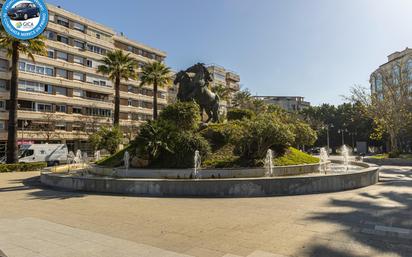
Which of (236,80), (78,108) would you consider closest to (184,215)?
(78,108)

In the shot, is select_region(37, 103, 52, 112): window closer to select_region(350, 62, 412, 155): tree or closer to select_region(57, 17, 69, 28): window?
select_region(57, 17, 69, 28): window

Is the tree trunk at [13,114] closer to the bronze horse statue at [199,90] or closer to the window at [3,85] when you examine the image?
the bronze horse statue at [199,90]

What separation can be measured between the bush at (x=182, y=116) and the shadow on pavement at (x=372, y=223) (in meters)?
9.02

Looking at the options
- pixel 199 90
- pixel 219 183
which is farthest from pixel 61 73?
pixel 219 183

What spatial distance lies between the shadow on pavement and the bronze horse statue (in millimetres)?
11871

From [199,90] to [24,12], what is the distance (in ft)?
35.5

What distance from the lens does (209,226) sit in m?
7.57

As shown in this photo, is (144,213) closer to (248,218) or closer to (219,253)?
(248,218)

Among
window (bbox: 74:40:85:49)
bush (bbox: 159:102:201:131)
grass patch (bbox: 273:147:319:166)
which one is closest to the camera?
grass patch (bbox: 273:147:319:166)

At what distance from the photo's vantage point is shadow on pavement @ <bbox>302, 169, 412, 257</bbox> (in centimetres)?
574

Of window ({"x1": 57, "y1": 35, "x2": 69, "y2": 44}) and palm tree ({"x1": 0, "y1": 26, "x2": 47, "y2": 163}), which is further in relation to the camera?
window ({"x1": 57, "y1": 35, "x2": 69, "y2": 44})

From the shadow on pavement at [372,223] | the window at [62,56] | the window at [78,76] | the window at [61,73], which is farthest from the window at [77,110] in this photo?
the shadow on pavement at [372,223]

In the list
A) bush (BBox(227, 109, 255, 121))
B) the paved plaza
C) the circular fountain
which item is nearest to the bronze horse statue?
bush (BBox(227, 109, 255, 121))

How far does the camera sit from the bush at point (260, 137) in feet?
51.9
